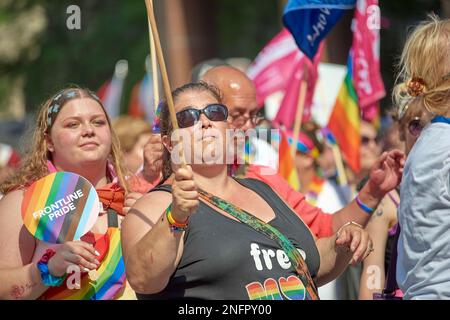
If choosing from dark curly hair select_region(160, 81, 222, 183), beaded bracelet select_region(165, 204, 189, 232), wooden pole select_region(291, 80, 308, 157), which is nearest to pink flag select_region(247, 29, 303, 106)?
wooden pole select_region(291, 80, 308, 157)

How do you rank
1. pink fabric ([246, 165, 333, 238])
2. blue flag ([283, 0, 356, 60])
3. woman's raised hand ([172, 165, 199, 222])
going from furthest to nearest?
blue flag ([283, 0, 356, 60]), pink fabric ([246, 165, 333, 238]), woman's raised hand ([172, 165, 199, 222])

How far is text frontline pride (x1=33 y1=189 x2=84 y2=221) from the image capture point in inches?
167

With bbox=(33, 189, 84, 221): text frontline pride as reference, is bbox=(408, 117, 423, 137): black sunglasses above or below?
above

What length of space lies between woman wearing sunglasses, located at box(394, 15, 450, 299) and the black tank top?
1.50 ft

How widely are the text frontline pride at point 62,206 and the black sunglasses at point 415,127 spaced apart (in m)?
1.54

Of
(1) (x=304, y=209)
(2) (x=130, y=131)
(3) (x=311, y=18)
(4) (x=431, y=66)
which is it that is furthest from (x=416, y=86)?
(2) (x=130, y=131)

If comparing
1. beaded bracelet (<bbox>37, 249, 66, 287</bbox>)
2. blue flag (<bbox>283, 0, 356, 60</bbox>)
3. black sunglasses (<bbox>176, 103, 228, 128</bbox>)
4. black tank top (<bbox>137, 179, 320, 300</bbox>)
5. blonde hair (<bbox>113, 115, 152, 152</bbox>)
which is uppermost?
blue flag (<bbox>283, 0, 356, 60</bbox>)

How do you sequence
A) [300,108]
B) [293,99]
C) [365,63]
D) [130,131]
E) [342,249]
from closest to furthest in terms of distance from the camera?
[342,249] < [300,108] < [365,63] < [130,131] < [293,99]

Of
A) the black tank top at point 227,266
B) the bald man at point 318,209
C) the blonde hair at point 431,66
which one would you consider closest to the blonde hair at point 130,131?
the bald man at point 318,209

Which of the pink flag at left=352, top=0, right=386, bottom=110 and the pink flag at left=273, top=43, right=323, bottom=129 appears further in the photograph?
the pink flag at left=273, top=43, right=323, bottom=129

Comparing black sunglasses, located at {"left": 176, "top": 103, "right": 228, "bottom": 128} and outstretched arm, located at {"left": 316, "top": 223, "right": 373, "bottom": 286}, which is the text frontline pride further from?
outstretched arm, located at {"left": 316, "top": 223, "right": 373, "bottom": 286}

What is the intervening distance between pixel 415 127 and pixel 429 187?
114cm

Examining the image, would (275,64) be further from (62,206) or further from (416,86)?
(416,86)

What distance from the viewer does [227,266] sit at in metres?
3.78
